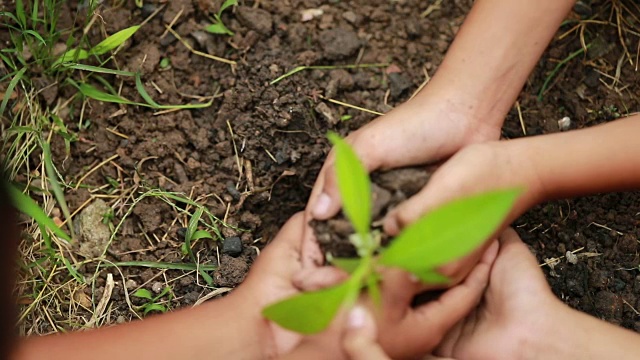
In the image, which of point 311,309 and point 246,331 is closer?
point 311,309

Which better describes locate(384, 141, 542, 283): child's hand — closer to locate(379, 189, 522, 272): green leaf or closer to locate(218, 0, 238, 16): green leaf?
locate(379, 189, 522, 272): green leaf

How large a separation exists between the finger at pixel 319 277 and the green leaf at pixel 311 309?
274 mm

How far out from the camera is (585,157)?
4.63 feet

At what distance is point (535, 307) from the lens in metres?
1.42

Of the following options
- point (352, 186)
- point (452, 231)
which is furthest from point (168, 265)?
point (452, 231)

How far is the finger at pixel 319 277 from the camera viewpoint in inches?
50.8

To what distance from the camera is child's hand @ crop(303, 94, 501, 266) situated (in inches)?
54.2

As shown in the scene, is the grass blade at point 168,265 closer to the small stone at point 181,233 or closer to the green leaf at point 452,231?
the small stone at point 181,233

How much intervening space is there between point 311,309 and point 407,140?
518 millimetres

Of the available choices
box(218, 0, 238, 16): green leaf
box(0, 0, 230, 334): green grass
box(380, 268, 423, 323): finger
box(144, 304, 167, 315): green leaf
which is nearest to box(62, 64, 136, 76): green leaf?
box(0, 0, 230, 334): green grass

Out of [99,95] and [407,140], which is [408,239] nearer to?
[407,140]

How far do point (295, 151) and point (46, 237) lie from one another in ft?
1.76

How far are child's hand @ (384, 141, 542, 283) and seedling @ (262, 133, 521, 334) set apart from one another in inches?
10.5

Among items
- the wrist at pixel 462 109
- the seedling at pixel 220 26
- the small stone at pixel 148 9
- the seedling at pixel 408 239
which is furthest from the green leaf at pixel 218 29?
the seedling at pixel 408 239
